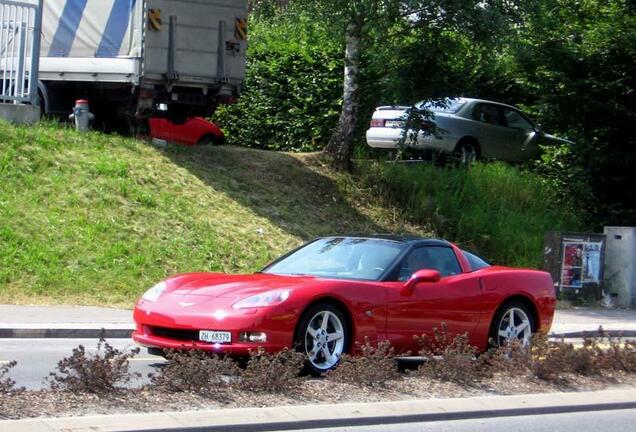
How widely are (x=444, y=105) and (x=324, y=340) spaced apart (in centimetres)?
1291

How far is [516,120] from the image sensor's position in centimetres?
2681

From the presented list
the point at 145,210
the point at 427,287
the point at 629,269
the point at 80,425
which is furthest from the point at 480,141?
the point at 80,425

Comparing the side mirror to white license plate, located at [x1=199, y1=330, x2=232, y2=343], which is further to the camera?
the side mirror

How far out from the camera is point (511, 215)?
945 inches

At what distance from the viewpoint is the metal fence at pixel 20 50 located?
20750 millimetres

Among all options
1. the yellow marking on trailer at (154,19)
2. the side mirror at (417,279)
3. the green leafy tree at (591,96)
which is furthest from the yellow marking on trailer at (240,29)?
the side mirror at (417,279)

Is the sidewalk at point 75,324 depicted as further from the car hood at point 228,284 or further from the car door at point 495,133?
the car door at point 495,133

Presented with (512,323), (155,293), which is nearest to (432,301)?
(512,323)

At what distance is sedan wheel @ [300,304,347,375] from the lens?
10.6 meters

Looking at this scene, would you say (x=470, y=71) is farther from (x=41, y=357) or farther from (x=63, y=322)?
(x=41, y=357)

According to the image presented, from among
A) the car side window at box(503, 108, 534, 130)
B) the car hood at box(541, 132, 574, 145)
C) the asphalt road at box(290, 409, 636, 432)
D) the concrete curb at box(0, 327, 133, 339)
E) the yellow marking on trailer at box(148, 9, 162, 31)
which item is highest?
the yellow marking on trailer at box(148, 9, 162, 31)

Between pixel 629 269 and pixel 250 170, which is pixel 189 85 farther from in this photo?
pixel 629 269

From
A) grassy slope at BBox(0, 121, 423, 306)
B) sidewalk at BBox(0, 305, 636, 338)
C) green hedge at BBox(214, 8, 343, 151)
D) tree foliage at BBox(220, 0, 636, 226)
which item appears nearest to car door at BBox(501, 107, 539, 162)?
tree foliage at BBox(220, 0, 636, 226)

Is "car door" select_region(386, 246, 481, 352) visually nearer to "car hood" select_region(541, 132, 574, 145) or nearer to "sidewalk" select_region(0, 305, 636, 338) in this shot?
"sidewalk" select_region(0, 305, 636, 338)
